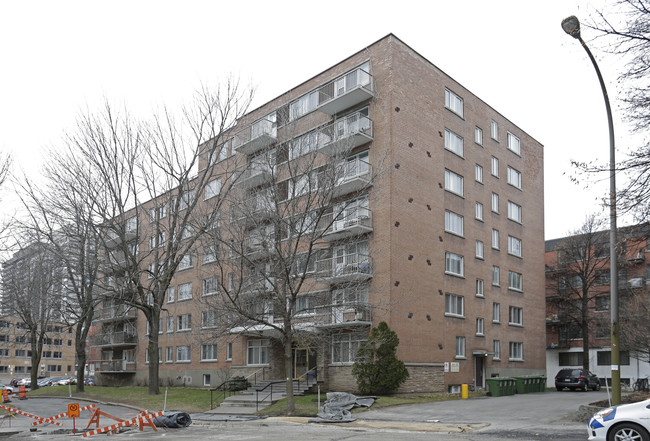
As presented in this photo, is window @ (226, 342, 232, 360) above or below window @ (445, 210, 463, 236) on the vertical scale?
below

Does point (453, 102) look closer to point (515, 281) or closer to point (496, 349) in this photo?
point (515, 281)

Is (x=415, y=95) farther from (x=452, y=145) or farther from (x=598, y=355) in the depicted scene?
(x=598, y=355)

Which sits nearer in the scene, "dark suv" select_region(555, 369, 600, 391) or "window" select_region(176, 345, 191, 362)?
"dark suv" select_region(555, 369, 600, 391)

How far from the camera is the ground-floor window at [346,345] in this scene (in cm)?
3149

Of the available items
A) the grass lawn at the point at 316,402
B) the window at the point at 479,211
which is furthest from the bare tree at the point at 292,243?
the window at the point at 479,211

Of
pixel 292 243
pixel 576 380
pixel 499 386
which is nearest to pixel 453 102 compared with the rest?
pixel 292 243

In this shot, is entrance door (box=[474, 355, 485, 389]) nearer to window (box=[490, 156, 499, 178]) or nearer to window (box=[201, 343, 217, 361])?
window (box=[490, 156, 499, 178])

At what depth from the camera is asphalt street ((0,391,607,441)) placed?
15.9 meters

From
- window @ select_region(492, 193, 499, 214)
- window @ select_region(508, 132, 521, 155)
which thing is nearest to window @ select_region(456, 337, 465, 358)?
window @ select_region(492, 193, 499, 214)

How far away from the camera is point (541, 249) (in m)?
46.8

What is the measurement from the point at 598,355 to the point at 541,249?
52.2 ft

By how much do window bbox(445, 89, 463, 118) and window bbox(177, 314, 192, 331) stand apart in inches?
1008

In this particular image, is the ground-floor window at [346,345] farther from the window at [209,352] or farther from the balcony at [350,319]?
the window at [209,352]

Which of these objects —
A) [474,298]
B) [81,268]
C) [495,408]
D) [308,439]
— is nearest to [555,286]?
[474,298]
